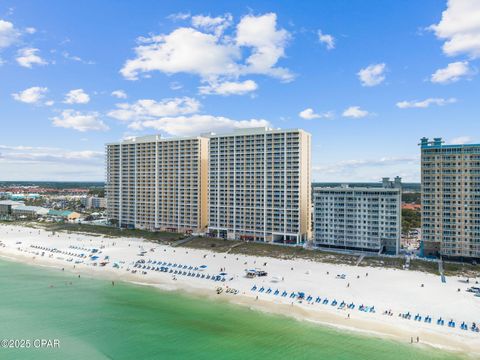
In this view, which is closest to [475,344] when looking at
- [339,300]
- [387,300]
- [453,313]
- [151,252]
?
[453,313]

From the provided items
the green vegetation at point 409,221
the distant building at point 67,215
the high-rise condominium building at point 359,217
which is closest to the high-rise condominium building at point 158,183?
the distant building at point 67,215

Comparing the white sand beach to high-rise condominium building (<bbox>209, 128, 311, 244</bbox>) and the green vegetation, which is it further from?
the green vegetation

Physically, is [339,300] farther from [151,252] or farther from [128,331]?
[151,252]

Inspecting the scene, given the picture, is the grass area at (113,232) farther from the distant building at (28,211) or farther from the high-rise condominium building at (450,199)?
the high-rise condominium building at (450,199)

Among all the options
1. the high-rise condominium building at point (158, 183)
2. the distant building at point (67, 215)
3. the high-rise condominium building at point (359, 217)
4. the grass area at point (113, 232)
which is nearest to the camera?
the high-rise condominium building at point (359, 217)

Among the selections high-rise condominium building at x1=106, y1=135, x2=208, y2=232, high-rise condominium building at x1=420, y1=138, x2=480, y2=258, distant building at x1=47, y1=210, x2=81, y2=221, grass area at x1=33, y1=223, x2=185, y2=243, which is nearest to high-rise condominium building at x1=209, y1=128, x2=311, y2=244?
high-rise condominium building at x1=106, y1=135, x2=208, y2=232

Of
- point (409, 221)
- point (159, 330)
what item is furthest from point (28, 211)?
point (409, 221)

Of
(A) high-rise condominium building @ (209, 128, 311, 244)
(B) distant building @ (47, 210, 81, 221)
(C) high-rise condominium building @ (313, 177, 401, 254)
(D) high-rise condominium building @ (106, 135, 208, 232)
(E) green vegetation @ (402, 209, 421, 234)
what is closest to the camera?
(C) high-rise condominium building @ (313, 177, 401, 254)
